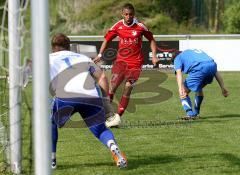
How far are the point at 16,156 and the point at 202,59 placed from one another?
500 cm

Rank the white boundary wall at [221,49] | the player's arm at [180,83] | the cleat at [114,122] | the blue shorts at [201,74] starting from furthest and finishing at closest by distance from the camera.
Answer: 1. the white boundary wall at [221,49]
2. the blue shorts at [201,74]
3. the player's arm at [180,83]
4. the cleat at [114,122]

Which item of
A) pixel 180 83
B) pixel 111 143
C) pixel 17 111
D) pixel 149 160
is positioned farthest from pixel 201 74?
pixel 17 111

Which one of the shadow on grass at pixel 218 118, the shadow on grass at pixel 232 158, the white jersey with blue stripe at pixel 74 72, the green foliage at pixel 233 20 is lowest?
the green foliage at pixel 233 20

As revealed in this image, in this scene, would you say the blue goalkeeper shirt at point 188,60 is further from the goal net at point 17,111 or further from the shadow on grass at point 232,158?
the goal net at point 17,111

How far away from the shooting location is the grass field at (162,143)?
706 cm

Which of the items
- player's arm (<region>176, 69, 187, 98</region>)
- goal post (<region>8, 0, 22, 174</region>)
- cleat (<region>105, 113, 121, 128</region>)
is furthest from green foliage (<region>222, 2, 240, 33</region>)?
goal post (<region>8, 0, 22, 174</region>)

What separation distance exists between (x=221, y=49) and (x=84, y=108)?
41.5 feet

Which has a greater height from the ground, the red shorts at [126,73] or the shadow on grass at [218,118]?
the red shorts at [126,73]

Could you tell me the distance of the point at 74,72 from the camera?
6828mm

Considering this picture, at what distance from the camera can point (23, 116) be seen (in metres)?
6.59

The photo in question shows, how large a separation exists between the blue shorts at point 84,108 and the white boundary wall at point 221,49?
1220 cm

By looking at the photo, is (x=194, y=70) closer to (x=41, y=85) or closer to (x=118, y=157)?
(x=118, y=157)

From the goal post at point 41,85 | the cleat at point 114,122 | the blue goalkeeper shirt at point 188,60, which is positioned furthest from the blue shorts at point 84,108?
the blue goalkeeper shirt at point 188,60

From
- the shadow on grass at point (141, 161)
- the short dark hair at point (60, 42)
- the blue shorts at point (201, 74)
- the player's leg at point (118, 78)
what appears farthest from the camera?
the player's leg at point (118, 78)
